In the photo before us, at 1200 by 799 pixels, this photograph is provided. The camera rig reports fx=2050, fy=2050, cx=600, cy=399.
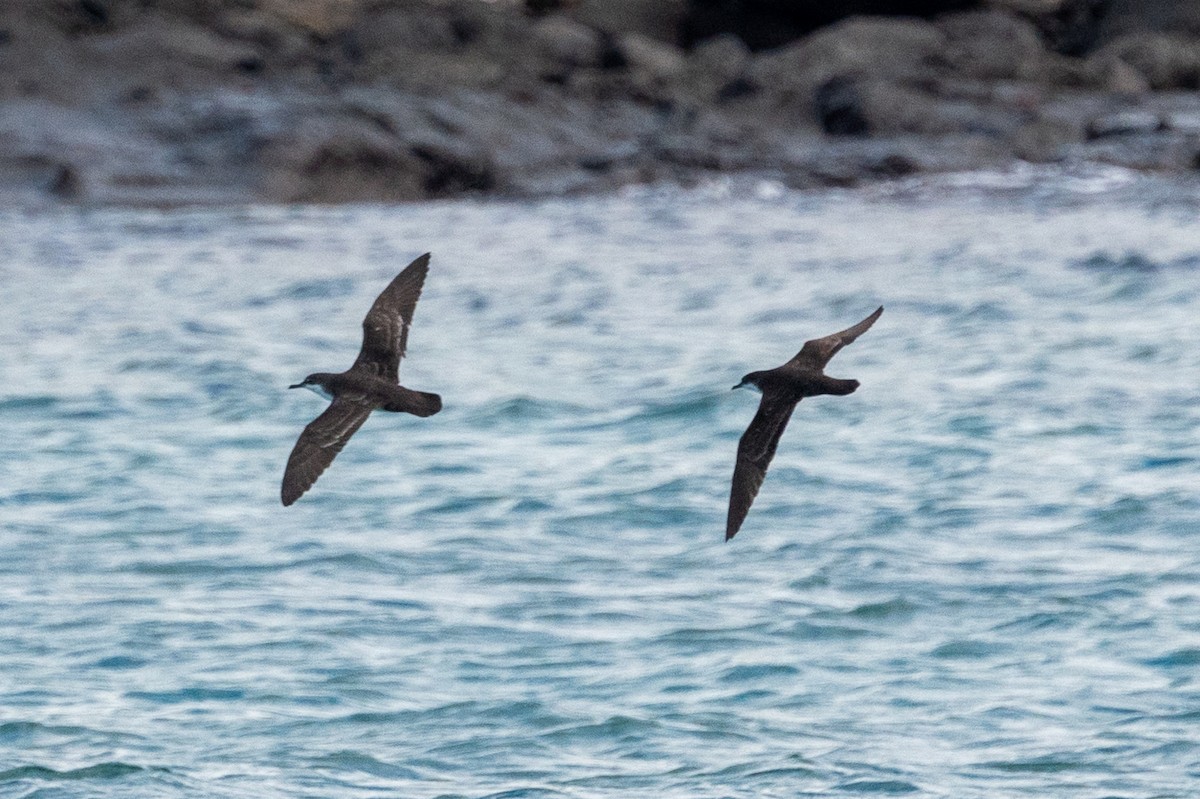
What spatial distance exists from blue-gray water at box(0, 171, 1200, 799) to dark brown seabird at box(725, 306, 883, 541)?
2.21 m

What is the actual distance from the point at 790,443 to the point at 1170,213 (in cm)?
901

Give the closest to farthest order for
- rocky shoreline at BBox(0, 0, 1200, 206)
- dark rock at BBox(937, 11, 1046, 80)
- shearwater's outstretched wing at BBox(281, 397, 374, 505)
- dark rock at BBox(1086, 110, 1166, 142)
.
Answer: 1. shearwater's outstretched wing at BBox(281, 397, 374, 505)
2. rocky shoreline at BBox(0, 0, 1200, 206)
3. dark rock at BBox(1086, 110, 1166, 142)
4. dark rock at BBox(937, 11, 1046, 80)

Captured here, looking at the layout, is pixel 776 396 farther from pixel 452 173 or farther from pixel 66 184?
pixel 452 173

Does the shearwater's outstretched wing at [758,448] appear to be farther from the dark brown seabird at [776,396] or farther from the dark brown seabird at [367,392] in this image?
the dark brown seabird at [367,392]

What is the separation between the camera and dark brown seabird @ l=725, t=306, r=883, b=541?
6008 millimetres

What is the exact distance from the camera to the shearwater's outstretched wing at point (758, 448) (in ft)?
19.6

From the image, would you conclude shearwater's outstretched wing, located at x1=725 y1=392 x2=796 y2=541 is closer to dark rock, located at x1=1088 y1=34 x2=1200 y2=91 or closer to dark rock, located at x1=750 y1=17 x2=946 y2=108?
dark rock, located at x1=750 y1=17 x2=946 y2=108

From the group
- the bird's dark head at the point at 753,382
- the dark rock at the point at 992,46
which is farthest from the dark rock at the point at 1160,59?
the bird's dark head at the point at 753,382

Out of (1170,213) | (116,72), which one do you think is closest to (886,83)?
(1170,213)

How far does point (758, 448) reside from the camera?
6.13 metres

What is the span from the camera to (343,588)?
10250 millimetres

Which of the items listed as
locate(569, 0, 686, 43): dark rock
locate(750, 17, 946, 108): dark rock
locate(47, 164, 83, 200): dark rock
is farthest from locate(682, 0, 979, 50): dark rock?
locate(47, 164, 83, 200): dark rock

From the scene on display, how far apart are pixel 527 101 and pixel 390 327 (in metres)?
18.8

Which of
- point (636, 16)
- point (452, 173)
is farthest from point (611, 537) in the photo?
point (636, 16)
